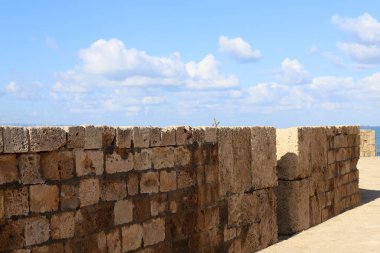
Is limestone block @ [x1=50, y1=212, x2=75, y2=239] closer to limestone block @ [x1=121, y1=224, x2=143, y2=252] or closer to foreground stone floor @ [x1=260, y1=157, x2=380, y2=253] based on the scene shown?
limestone block @ [x1=121, y1=224, x2=143, y2=252]

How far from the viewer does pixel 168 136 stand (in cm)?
594

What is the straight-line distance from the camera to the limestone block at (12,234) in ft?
13.9

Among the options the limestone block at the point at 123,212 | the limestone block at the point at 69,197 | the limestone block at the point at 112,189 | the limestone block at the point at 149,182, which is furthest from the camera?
the limestone block at the point at 149,182

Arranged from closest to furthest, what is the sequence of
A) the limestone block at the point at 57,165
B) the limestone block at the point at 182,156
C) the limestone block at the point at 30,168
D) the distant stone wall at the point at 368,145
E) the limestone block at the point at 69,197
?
the limestone block at the point at 30,168 → the limestone block at the point at 57,165 → the limestone block at the point at 69,197 → the limestone block at the point at 182,156 → the distant stone wall at the point at 368,145

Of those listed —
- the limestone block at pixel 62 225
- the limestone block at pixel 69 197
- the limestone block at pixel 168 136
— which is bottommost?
the limestone block at pixel 62 225

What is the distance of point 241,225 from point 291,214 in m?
1.67

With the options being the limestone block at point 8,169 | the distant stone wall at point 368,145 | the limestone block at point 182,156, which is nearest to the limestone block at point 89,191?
the limestone block at point 8,169

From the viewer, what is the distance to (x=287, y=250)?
293 inches

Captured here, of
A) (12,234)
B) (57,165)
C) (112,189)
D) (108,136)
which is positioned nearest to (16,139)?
(57,165)

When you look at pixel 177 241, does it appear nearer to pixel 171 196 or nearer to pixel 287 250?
pixel 171 196

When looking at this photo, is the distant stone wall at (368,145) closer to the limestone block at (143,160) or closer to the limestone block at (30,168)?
the limestone block at (143,160)

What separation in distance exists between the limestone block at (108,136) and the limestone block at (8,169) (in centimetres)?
100

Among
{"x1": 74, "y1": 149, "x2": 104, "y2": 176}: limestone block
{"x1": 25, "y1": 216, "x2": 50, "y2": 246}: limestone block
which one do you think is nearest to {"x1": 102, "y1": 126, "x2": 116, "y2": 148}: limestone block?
{"x1": 74, "y1": 149, "x2": 104, "y2": 176}: limestone block

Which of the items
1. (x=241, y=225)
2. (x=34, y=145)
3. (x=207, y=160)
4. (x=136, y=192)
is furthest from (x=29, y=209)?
(x=241, y=225)
